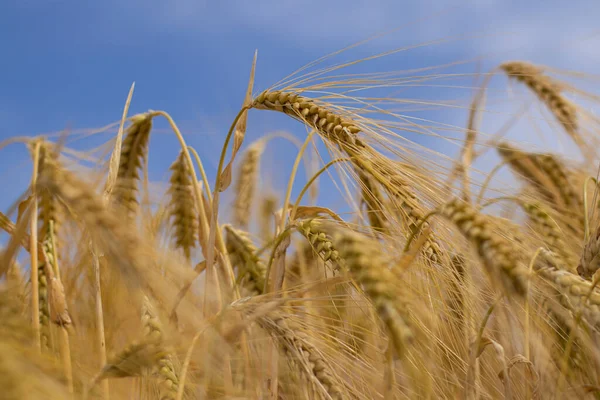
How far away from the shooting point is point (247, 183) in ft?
11.1

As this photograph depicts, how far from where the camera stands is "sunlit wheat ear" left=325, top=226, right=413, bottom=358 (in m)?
0.73

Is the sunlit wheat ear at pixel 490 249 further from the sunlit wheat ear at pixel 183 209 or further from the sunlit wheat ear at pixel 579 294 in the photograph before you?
the sunlit wheat ear at pixel 183 209

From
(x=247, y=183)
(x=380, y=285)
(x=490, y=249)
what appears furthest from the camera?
(x=247, y=183)

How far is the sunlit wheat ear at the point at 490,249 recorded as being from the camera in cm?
85

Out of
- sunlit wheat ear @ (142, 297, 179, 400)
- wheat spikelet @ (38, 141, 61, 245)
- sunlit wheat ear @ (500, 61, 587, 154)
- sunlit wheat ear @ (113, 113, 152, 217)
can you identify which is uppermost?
sunlit wheat ear @ (500, 61, 587, 154)

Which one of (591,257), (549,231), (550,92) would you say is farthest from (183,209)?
(550,92)

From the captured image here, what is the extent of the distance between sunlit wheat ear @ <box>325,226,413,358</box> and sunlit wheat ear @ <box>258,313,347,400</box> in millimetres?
412

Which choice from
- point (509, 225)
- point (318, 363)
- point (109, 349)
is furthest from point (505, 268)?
point (109, 349)

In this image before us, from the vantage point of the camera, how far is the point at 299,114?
157 centimetres

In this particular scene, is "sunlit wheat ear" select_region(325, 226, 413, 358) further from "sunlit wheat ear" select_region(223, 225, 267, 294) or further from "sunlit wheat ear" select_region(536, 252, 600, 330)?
"sunlit wheat ear" select_region(223, 225, 267, 294)

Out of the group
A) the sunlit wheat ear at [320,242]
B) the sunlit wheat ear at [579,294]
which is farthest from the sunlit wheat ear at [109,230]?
the sunlit wheat ear at [579,294]

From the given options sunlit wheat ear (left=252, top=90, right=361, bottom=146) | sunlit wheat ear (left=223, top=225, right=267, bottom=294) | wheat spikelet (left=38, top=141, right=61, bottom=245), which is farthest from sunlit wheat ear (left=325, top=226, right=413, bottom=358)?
wheat spikelet (left=38, top=141, right=61, bottom=245)

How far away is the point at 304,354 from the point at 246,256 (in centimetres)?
90

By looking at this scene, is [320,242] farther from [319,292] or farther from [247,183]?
[247,183]
